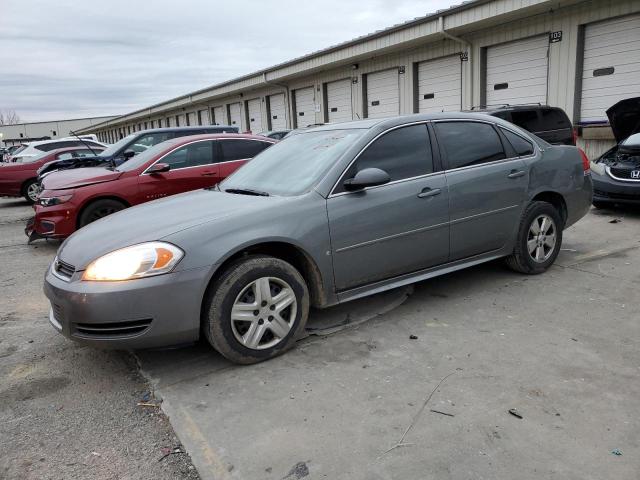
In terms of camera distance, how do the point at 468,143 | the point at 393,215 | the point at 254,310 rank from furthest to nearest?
the point at 468,143 < the point at 393,215 < the point at 254,310

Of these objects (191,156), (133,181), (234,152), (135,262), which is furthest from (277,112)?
(135,262)

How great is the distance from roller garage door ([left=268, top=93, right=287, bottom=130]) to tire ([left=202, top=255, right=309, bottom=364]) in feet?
66.1

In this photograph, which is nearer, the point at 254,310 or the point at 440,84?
the point at 254,310

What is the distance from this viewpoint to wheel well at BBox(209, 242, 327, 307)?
351 cm

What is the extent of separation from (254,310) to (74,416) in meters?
1.18

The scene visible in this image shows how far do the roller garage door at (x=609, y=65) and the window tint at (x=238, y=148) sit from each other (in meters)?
7.97

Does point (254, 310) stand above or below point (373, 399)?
above

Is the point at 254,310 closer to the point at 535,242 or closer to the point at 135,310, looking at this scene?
the point at 135,310

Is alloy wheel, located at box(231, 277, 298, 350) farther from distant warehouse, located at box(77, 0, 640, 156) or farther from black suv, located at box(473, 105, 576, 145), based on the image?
distant warehouse, located at box(77, 0, 640, 156)

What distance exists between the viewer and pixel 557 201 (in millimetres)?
5117

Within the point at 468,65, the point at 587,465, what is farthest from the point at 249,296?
the point at 468,65

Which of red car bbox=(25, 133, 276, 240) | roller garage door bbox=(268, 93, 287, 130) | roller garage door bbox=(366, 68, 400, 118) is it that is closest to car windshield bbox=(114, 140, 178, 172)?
red car bbox=(25, 133, 276, 240)

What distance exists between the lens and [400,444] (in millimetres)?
2490

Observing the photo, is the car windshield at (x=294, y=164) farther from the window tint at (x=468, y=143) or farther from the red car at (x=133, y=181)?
the red car at (x=133, y=181)
